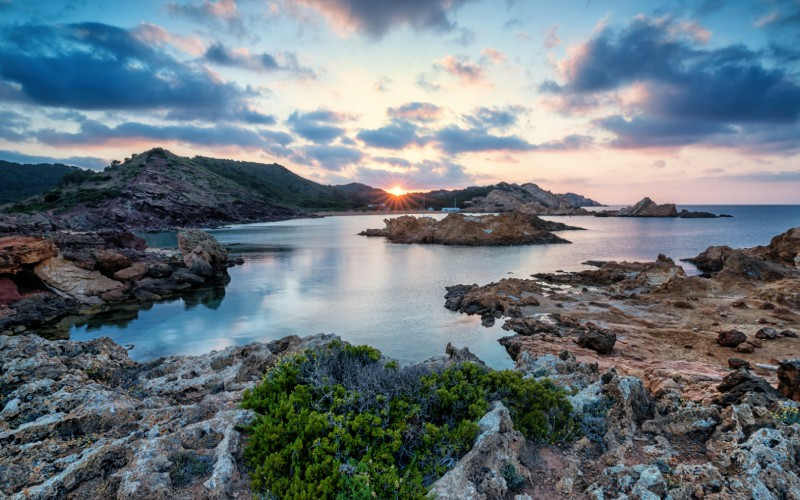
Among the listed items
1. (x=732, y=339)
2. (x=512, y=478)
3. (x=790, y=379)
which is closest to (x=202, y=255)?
(x=512, y=478)

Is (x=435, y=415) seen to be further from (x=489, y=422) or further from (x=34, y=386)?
(x=34, y=386)

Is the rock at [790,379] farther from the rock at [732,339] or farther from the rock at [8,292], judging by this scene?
the rock at [8,292]

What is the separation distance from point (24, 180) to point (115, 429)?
23747 centimetres

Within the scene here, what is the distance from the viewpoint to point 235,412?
763cm

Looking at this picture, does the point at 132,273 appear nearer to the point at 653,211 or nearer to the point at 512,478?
the point at 512,478

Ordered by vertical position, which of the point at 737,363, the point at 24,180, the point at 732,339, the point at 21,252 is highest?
the point at 24,180

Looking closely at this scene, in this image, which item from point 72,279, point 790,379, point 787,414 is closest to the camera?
point 787,414

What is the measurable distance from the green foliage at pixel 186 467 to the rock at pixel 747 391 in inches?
385

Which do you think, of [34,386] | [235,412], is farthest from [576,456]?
[34,386]

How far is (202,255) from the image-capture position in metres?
38.9

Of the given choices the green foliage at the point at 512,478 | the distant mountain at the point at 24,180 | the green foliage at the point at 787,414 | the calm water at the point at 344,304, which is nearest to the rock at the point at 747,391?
the green foliage at the point at 787,414

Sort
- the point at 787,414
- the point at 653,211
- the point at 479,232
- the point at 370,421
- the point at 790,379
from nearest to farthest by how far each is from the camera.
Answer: the point at 370,421, the point at 787,414, the point at 790,379, the point at 479,232, the point at 653,211

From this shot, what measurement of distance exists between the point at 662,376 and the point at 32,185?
23611 cm

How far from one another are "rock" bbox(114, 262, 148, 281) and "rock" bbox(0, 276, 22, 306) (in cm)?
677
